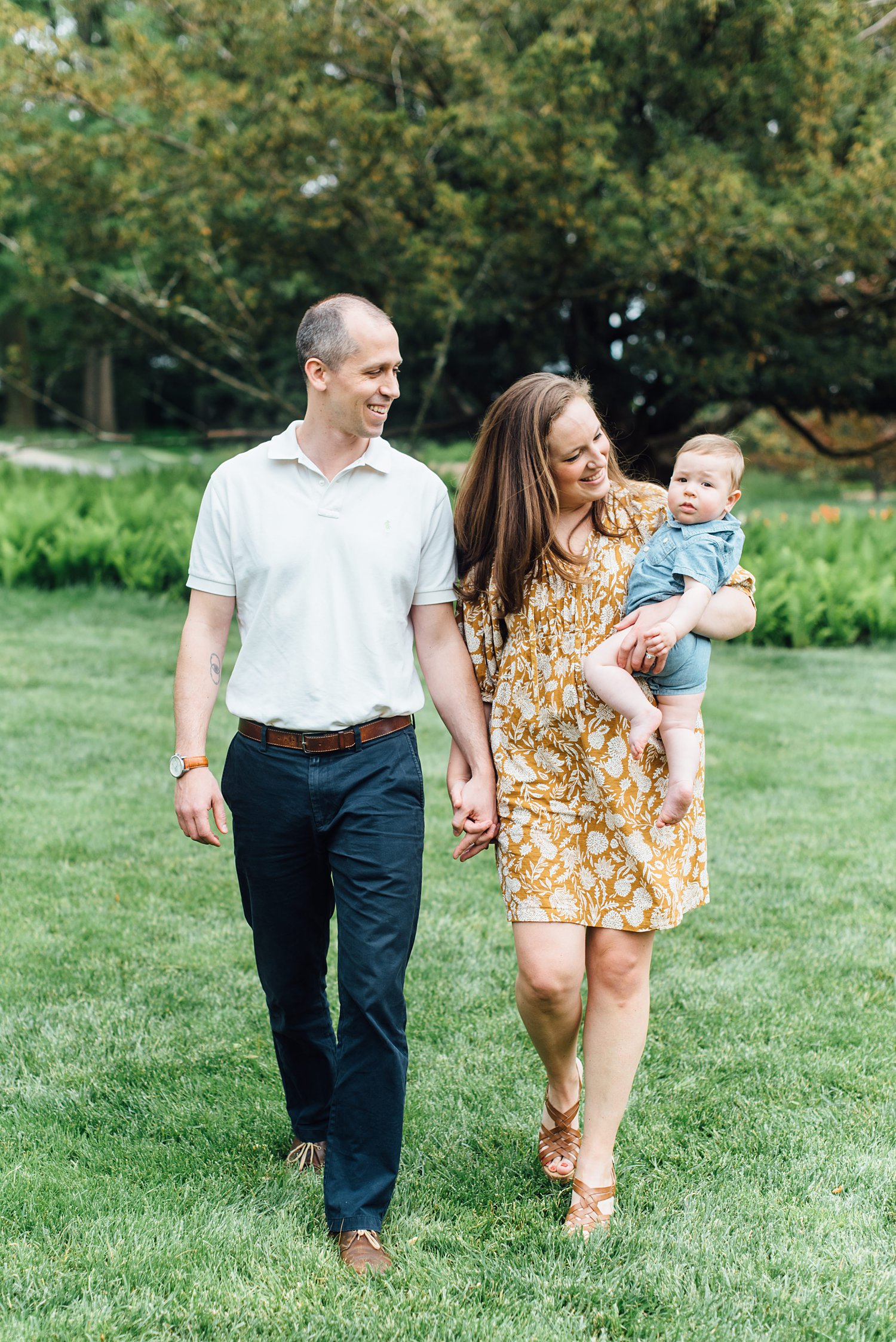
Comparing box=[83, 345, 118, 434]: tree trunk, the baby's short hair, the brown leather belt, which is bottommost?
the brown leather belt

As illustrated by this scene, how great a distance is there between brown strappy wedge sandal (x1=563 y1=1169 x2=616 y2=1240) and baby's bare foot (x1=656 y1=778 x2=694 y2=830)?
930mm

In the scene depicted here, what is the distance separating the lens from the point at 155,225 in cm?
1340

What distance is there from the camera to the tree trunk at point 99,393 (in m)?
34.9

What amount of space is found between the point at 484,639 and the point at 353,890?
72 centimetres

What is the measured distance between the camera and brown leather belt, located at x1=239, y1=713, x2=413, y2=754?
8.98 feet

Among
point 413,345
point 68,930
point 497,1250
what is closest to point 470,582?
point 497,1250

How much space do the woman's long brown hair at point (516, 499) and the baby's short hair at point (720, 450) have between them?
0.23 meters

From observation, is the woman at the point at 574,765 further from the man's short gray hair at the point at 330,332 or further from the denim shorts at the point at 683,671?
the man's short gray hair at the point at 330,332

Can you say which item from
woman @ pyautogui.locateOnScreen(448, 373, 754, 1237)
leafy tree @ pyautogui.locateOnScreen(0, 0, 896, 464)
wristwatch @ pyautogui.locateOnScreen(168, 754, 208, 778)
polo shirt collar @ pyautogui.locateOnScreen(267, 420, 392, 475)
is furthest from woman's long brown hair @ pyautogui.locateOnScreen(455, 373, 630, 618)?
leafy tree @ pyautogui.locateOnScreen(0, 0, 896, 464)

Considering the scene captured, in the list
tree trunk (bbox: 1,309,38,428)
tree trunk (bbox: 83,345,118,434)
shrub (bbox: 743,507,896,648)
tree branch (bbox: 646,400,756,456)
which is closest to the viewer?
shrub (bbox: 743,507,896,648)

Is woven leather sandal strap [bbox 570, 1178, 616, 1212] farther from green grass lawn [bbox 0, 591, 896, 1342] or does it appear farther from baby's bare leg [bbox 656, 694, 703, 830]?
baby's bare leg [bbox 656, 694, 703, 830]

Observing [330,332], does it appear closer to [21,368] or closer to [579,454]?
[579,454]

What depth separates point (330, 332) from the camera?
2684 mm

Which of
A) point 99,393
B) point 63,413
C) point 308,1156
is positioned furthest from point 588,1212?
point 99,393
